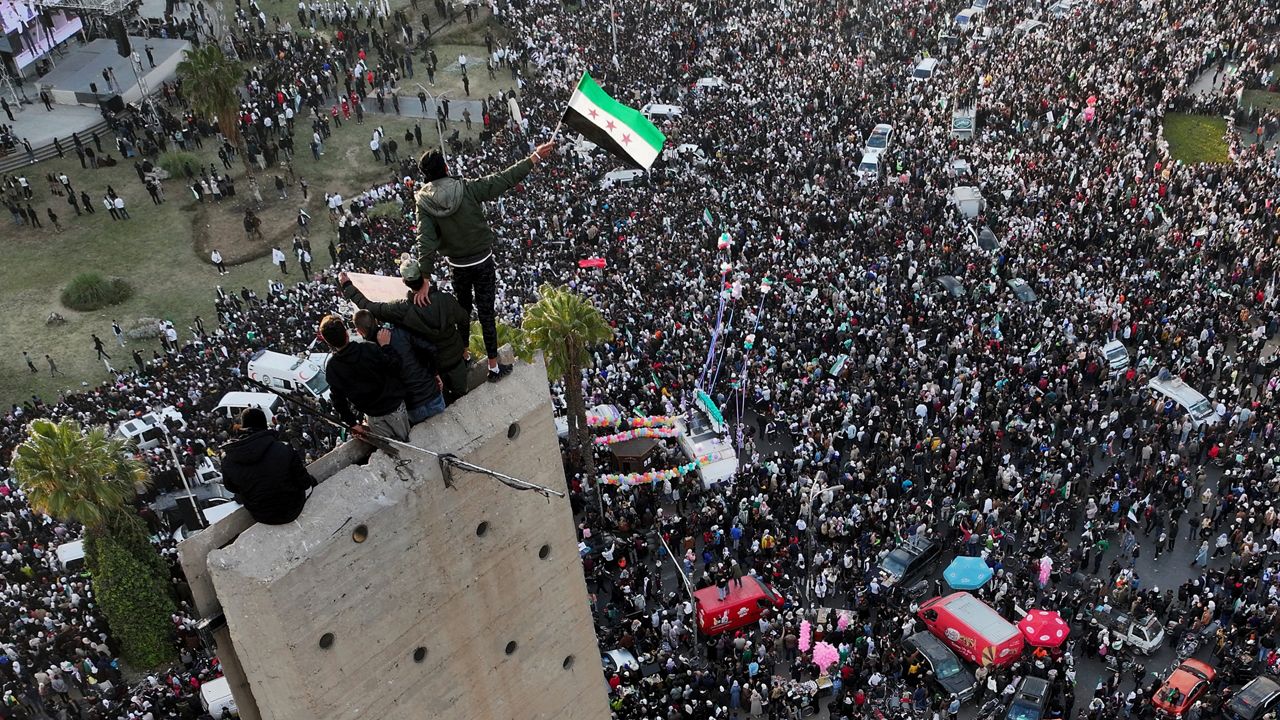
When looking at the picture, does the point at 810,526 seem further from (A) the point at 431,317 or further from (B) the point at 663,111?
(B) the point at 663,111

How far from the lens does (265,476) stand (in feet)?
35.6

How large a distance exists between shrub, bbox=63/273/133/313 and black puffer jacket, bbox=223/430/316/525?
47324 millimetres

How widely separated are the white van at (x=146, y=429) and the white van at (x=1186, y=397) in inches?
1310

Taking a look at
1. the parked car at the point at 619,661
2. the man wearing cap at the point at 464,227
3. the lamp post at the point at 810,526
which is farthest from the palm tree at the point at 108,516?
the man wearing cap at the point at 464,227

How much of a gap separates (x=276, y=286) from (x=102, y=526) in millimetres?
20387

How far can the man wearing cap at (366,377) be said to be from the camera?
37.7 feet

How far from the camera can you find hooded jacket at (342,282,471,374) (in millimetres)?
12102

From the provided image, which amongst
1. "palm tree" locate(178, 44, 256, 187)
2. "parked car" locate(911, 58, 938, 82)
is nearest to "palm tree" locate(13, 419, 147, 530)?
"palm tree" locate(178, 44, 256, 187)

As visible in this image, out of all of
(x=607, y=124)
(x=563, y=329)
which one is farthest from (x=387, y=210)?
(x=607, y=124)

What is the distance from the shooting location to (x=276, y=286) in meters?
49.8

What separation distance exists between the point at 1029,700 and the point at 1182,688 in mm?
3775

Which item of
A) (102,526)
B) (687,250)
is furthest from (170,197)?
(102,526)

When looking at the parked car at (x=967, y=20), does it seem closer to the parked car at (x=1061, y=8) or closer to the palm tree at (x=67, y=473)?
the parked car at (x=1061, y=8)

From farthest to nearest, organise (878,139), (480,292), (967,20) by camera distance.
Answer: (967,20) < (878,139) < (480,292)
